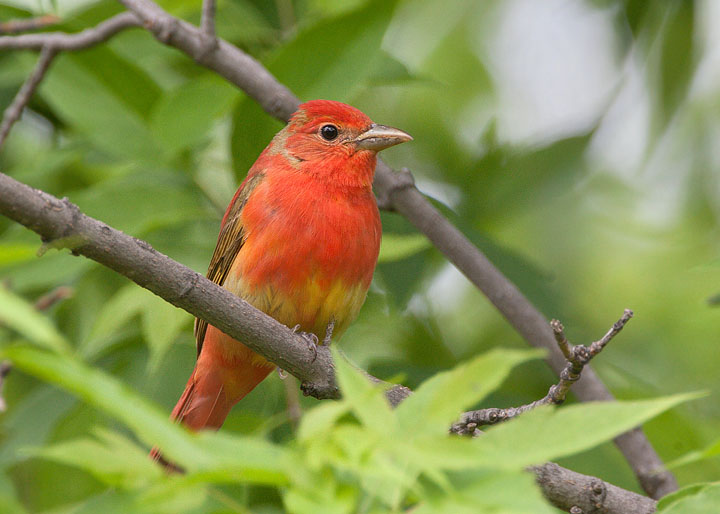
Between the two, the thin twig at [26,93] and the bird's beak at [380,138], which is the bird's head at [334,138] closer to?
the bird's beak at [380,138]

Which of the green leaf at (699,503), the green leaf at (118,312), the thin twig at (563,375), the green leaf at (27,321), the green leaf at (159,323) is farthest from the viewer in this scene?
the green leaf at (118,312)

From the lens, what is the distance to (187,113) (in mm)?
4094

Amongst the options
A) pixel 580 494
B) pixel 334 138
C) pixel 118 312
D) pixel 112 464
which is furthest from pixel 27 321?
pixel 334 138

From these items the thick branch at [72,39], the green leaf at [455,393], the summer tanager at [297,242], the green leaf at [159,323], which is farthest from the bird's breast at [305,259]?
the green leaf at [455,393]

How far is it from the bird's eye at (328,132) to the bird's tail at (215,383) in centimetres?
114

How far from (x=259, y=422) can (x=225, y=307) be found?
1.45 m

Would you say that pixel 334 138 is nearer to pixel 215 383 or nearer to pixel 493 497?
pixel 215 383

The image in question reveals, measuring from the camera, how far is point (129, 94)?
14.8ft

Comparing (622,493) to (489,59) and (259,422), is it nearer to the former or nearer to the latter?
(259,422)

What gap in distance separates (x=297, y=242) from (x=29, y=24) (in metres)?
1.75

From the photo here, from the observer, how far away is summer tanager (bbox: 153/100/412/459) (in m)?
3.93

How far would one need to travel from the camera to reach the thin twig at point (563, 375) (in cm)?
255

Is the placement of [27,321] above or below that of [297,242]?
below

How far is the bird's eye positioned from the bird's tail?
1.14 metres
